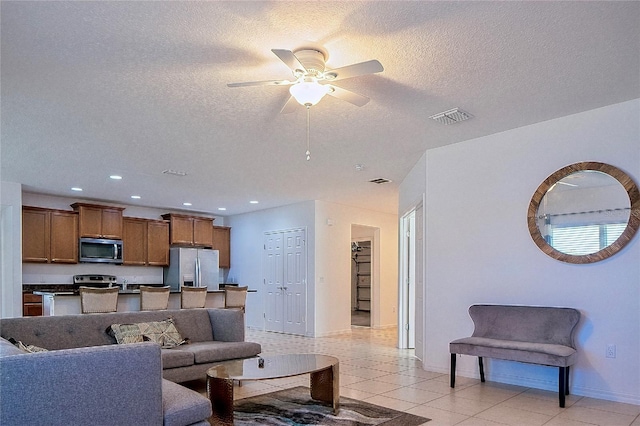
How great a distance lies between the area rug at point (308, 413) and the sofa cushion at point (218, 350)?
55cm

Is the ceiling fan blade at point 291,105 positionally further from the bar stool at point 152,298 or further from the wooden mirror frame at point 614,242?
the bar stool at point 152,298

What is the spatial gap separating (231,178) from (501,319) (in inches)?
169

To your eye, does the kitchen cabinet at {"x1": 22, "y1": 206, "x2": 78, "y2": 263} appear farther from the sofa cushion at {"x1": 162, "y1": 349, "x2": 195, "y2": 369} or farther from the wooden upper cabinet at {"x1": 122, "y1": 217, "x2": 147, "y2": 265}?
the sofa cushion at {"x1": 162, "y1": 349, "x2": 195, "y2": 369}

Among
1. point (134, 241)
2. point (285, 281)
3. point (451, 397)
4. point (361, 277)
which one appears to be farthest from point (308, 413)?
point (361, 277)

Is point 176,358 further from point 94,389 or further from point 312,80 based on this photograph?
point 312,80

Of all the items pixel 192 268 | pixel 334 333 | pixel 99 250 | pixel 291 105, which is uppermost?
pixel 291 105

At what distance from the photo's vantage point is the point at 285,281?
945cm

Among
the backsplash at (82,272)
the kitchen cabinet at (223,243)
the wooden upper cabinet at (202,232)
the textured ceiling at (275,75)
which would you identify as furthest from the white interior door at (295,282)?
the textured ceiling at (275,75)

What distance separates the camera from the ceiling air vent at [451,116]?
13.8 ft

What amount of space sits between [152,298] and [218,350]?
222 centimetres

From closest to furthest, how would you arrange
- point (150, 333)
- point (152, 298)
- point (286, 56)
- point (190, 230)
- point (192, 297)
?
point (286, 56) → point (150, 333) → point (152, 298) → point (192, 297) → point (190, 230)

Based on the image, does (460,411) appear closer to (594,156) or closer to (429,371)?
(429,371)

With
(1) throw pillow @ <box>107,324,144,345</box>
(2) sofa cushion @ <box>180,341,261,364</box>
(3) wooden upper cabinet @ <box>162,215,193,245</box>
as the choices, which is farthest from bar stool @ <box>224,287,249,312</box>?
(3) wooden upper cabinet @ <box>162,215,193,245</box>

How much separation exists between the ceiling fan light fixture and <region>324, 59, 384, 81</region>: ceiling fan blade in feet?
0.53
